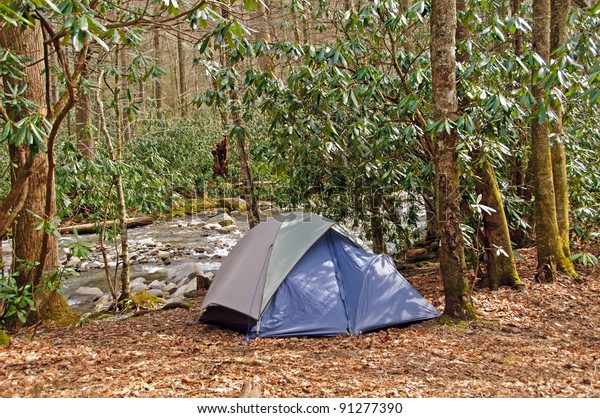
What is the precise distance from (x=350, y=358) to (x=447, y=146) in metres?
2.35

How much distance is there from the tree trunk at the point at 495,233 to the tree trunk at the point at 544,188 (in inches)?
19.3

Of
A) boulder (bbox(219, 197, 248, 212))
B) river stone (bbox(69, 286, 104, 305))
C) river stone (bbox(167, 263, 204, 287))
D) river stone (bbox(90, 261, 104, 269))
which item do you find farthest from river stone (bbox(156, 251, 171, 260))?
boulder (bbox(219, 197, 248, 212))

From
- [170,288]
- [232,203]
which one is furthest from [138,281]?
[232,203]

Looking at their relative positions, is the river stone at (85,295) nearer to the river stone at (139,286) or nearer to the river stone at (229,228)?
the river stone at (139,286)

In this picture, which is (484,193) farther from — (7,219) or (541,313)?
(7,219)

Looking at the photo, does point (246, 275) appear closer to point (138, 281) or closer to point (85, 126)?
point (85, 126)

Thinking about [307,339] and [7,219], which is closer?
[7,219]

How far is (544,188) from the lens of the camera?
6.40m

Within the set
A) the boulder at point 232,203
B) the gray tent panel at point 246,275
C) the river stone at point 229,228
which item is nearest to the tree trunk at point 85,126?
the gray tent panel at point 246,275

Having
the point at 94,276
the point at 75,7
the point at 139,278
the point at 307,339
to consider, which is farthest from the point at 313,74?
the point at 94,276

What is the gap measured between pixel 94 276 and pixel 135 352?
23.0ft

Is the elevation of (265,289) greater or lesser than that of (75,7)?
lesser

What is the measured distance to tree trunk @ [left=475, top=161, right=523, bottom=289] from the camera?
6.14 meters

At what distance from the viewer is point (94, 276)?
11.1m
